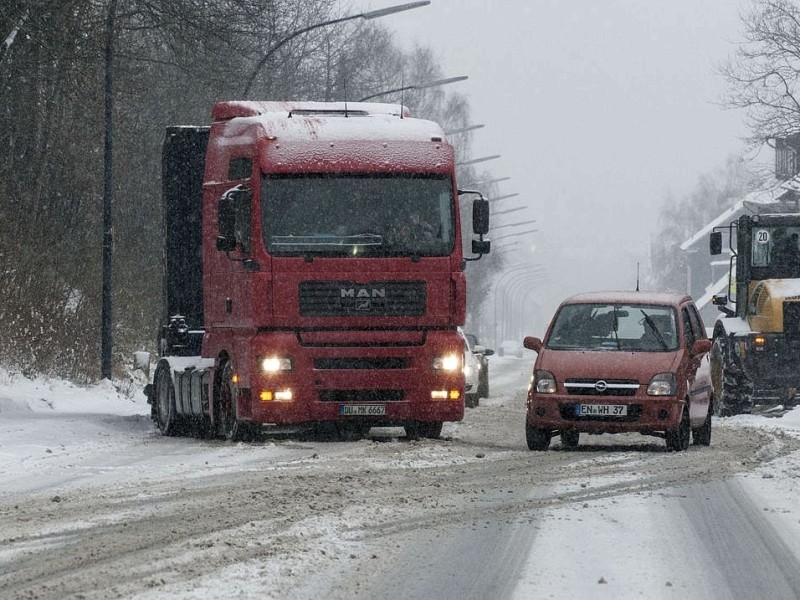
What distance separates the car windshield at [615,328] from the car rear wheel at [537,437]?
101cm

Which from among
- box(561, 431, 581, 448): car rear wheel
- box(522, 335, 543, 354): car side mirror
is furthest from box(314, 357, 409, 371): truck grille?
box(561, 431, 581, 448): car rear wheel

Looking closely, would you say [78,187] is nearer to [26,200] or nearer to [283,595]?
[26,200]

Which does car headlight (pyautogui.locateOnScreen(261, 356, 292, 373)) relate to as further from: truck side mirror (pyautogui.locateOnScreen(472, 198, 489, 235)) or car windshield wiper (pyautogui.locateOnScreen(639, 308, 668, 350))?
car windshield wiper (pyautogui.locateOnScreen(639, 308, 668, 350))

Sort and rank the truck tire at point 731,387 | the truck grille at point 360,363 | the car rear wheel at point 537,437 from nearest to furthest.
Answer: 1. the car rear wheel at point 537,437
2. the truck grille at point 360,363
3. the truck tire at point 731,387

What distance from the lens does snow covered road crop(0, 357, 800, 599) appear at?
8.51m

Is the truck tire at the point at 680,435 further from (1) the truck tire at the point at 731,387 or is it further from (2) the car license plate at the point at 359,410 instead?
(1) the truck tire at the point at 731,387

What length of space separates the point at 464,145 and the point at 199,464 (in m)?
86.4

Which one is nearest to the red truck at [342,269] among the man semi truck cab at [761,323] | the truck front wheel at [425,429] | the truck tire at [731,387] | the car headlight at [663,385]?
the truck front wheel at [425,429]

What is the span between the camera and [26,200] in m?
29.6

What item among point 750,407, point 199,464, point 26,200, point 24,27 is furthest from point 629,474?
point 26,200

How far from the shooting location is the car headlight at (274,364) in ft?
59.9

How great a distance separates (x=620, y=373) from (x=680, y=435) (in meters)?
0.90

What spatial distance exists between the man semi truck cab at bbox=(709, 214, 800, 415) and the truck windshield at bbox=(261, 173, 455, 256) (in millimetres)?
8457

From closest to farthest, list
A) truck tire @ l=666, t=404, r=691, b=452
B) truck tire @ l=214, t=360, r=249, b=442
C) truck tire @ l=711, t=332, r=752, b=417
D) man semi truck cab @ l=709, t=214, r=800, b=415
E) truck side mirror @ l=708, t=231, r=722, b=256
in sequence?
truck tire @ l=666, t=404, r=691, b=452
truck tire @ l=214, t=360, r=249, b=442
truck side mirror @ l=708, t=231, r=722, b=256
man semi truck cab @ l=709, t=214, r=800, b=415
truck tire @ l=711, t=332, r=752, b=417
